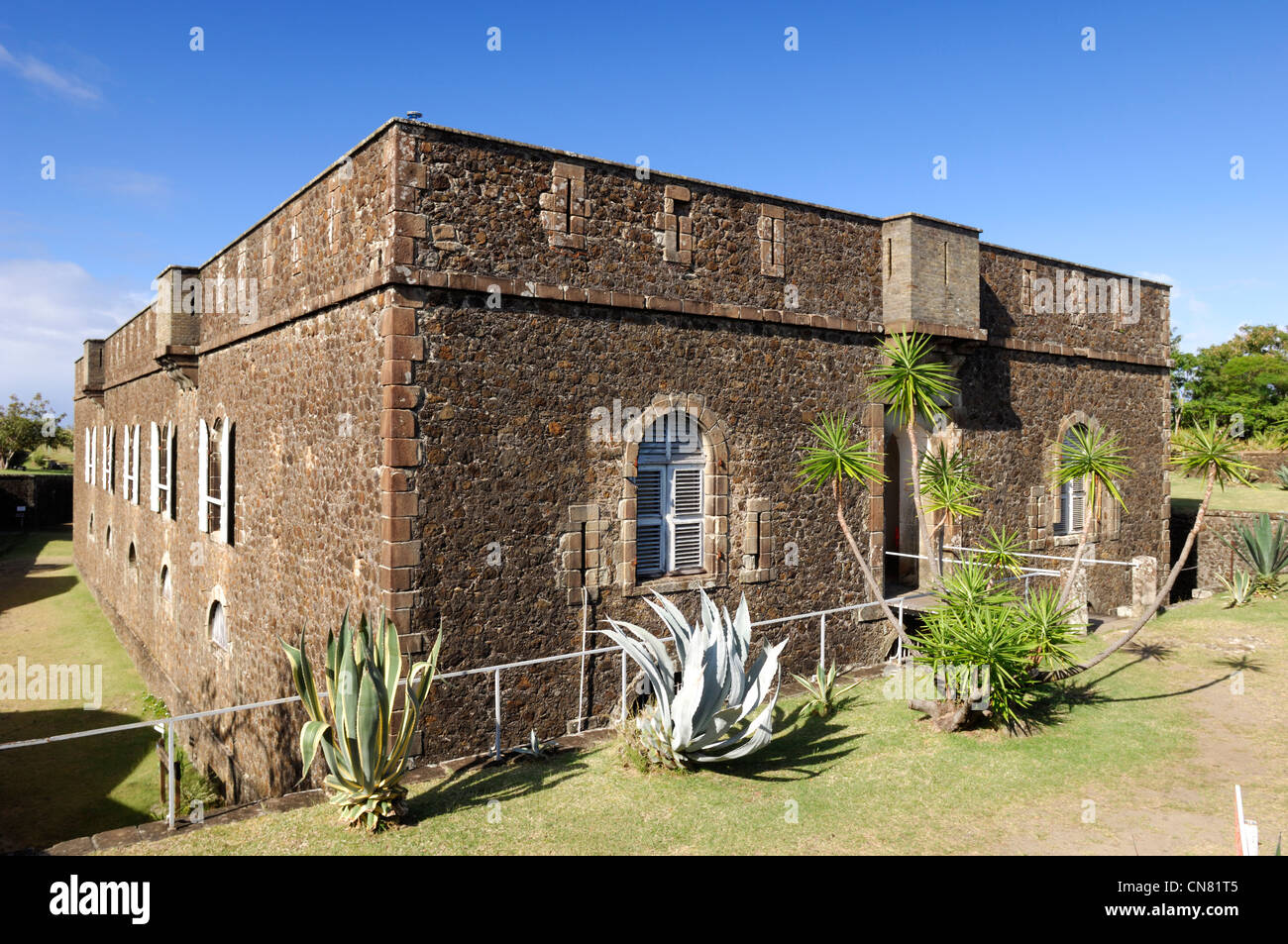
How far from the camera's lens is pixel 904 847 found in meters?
5.87

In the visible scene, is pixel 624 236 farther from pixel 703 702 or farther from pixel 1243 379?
pixel 1243 379

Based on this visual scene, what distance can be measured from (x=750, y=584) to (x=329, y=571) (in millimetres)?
4733

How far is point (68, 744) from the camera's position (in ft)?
45.6

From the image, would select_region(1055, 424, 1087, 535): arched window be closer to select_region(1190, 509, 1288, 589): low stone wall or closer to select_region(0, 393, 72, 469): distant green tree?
select_region(1190, 509, 1288, 589): low stone wall

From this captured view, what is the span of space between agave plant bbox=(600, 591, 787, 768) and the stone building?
6.12ft

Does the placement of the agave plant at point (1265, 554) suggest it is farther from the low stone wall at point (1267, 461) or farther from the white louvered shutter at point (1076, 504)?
the low stone wall at point (1267, 461)

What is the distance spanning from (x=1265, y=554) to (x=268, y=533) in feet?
47.6

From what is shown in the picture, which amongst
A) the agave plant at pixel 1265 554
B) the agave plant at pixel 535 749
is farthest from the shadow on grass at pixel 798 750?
the agave plant at pixel 1265 554

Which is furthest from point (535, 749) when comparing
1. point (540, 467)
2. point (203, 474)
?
point (203, 474)

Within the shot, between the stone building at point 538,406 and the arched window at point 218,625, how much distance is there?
56 millimetres

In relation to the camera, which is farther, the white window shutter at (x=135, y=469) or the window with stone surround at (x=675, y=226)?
the white window shutter at (x=135, y=469)

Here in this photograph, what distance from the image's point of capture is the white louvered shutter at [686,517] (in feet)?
32.5
